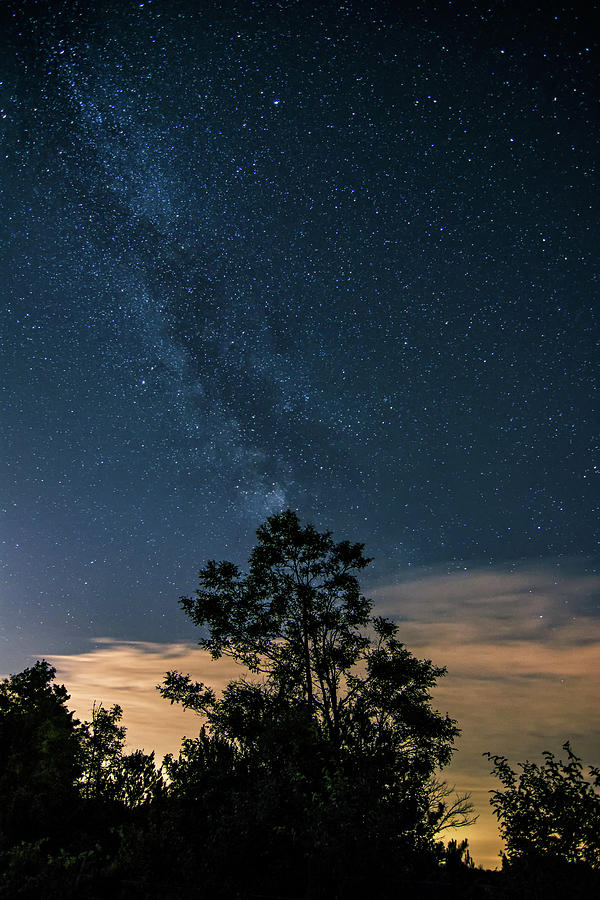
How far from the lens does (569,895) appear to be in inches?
306

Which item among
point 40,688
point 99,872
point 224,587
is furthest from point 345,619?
point 40,688

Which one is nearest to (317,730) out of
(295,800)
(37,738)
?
(295,800)

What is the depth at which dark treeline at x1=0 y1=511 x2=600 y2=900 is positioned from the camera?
10.3 m

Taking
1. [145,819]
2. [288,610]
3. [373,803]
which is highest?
[288,610]

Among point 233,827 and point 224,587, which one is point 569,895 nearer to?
point 233,827

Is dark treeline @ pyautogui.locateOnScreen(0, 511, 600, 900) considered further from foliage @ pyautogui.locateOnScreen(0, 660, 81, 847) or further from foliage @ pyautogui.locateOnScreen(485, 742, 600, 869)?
foliage @ pyautogui.locateOnScreen(0, 660, 81, 847)

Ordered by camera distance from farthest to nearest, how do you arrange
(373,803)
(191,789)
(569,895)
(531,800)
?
(191,789), (373,803), (531,800), (569,895)

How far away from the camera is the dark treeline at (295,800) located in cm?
1030

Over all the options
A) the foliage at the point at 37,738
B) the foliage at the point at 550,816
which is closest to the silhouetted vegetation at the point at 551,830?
the foliage at the point at 550,816

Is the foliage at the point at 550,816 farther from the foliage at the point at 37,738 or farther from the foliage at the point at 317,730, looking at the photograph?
the foliage at the point at 37,738

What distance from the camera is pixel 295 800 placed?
13680mm

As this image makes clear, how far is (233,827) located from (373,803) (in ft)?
14.4

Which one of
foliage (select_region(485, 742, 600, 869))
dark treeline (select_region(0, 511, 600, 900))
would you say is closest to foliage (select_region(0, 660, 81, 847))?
dark treeline (select_region(0, 511, 600, 900))

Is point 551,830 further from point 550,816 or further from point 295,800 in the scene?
point 295,800
